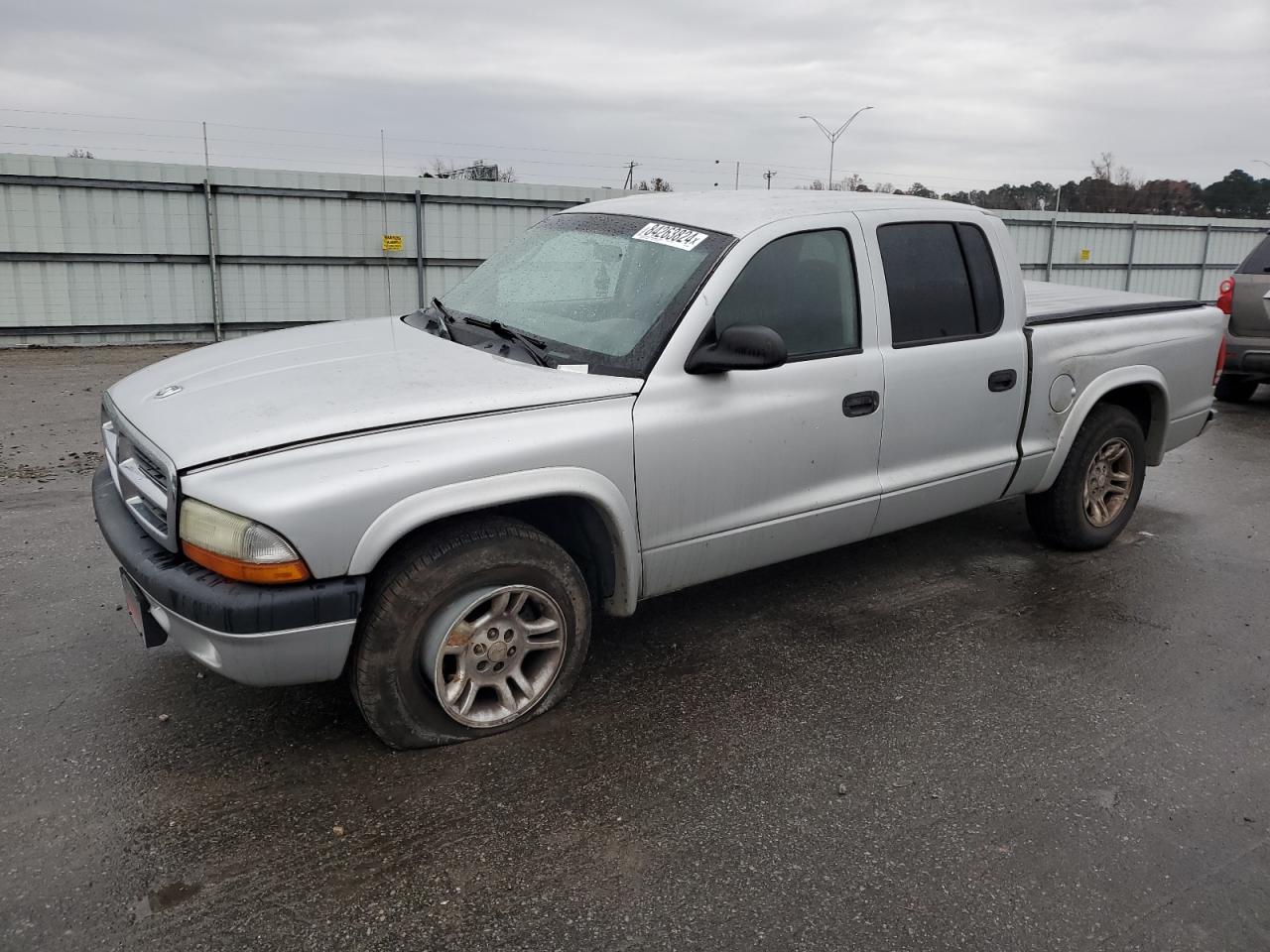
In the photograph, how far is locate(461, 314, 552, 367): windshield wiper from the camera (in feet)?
11.7

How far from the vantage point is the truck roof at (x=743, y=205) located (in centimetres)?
390

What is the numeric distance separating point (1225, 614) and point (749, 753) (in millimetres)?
2684

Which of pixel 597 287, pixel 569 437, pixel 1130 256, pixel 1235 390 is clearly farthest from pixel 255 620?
pixel 1130 256

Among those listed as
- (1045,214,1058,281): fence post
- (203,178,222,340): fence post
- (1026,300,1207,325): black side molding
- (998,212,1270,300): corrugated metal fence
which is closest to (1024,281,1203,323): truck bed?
(1026,300,1207,325): black side molding

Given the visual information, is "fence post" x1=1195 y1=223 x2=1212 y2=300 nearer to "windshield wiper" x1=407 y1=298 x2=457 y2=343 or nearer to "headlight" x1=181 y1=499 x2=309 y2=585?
"windshield wiper" x1=407 y1=298 x2=457 y2=343

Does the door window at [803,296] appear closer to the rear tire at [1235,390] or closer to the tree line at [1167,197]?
the rear tire at [1235,390]

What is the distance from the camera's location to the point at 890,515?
14.0 ft

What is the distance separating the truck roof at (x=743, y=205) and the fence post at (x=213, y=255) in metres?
10.6

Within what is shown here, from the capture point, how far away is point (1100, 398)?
16.6ft

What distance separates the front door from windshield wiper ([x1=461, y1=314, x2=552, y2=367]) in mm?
414

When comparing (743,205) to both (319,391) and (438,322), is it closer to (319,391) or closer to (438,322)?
(438,322)

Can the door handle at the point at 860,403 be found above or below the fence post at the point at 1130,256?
below

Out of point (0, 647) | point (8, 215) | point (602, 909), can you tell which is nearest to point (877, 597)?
point (602, 909)

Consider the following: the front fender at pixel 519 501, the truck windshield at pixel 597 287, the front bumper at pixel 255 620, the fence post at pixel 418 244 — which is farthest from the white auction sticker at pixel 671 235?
the fence post at pixel 418 244
